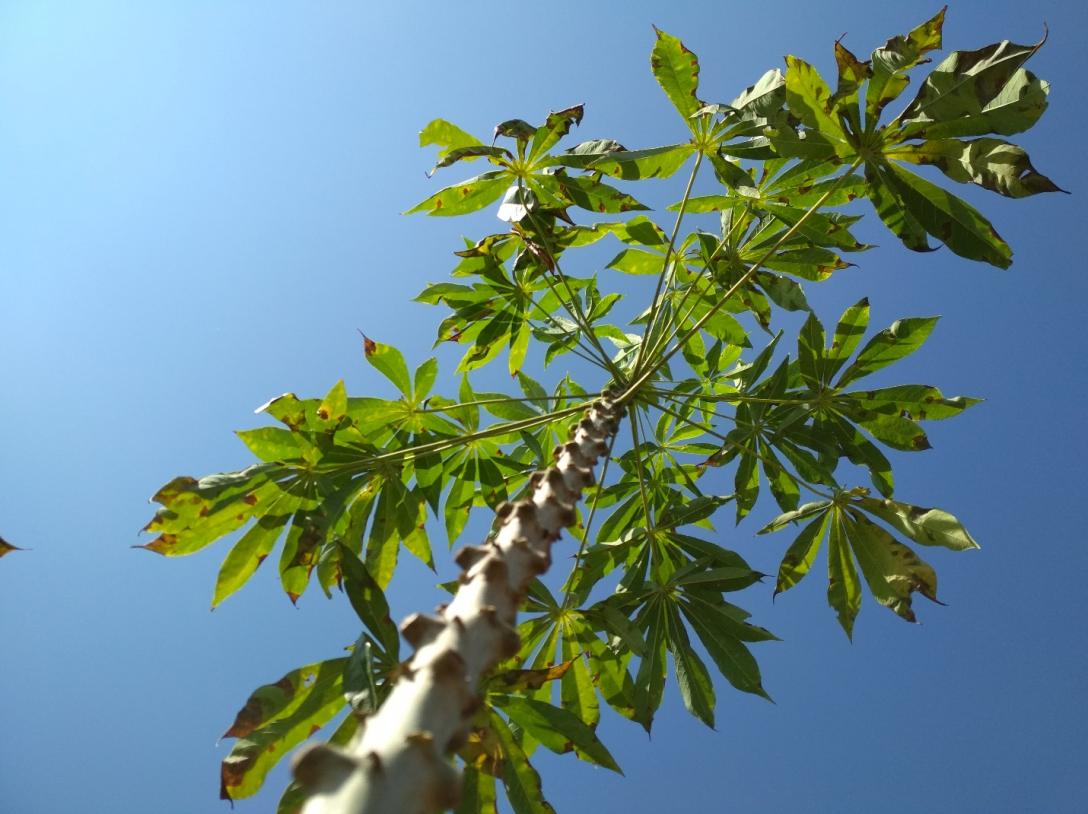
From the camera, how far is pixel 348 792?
102 centimetres

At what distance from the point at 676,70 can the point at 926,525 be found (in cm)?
246

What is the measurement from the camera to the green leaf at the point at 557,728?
2.78 meters

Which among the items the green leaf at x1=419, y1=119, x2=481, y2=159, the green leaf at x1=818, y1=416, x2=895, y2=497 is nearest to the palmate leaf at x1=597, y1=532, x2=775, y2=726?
the green leaf at x1=818, y1=416, x2=895, y2=497

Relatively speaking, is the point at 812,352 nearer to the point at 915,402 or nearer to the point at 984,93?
the point at 915,402

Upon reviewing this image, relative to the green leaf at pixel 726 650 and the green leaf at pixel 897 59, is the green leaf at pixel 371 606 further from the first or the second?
the green leaf at pixel 897 59

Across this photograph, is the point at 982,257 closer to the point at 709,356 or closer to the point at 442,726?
the point at 709,356

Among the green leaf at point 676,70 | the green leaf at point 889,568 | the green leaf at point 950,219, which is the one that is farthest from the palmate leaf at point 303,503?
the green leaf at point 950,219

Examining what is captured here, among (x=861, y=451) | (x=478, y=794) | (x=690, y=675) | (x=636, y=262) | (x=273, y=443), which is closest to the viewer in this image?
(x=478, y=794)

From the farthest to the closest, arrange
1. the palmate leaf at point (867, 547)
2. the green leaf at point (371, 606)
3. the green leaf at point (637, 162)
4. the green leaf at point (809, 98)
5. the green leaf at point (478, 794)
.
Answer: the green leaf at point (637, 162) → the palmate leaf at point (867, 547) → the green leaf at point (809, 98) → the green leaf at point (478, 794) → the green leaf at point (371, 606)

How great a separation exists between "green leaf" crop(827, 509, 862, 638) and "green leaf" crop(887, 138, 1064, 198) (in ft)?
5.42

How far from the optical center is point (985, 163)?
9.69ft

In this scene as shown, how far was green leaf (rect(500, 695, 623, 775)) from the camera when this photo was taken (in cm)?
278

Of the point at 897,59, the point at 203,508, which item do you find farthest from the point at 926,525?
the point at 203,508

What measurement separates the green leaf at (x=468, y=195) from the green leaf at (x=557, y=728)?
2413 mm
